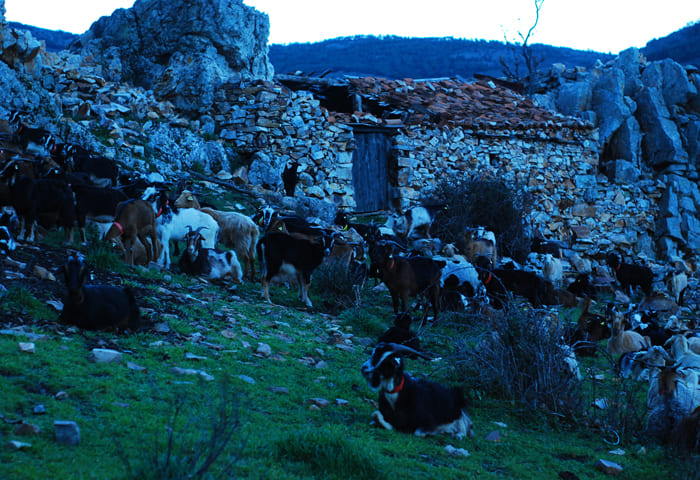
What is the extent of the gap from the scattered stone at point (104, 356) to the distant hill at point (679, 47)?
53.5 metres

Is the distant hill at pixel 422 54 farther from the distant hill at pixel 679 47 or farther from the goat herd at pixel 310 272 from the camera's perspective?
the goat herd at pixel 310 272

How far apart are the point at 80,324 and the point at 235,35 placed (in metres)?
15.7

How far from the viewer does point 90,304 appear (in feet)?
20.1


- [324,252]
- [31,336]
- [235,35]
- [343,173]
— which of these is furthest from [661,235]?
[31,336]

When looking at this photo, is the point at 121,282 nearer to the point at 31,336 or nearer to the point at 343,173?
the point at 31,336

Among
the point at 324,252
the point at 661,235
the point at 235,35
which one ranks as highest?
the point at 235,35

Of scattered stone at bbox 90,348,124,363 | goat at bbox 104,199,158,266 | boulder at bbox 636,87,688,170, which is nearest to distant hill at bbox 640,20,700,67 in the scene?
boulder at bbox 636,87,688,170

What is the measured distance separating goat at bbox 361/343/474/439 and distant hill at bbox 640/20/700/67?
52525mm

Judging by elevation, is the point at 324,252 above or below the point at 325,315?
above

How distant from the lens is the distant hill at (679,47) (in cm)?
5431

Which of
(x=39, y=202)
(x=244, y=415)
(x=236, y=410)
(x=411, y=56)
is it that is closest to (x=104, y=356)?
(x=244, y=415)

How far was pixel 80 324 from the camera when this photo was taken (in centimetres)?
616

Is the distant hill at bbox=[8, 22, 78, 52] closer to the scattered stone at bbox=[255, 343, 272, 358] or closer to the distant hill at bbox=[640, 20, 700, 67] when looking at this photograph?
the distant hill at bbox=[640, 20, 700, 67]

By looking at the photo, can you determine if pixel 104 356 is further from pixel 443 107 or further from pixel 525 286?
pixel 443 107
